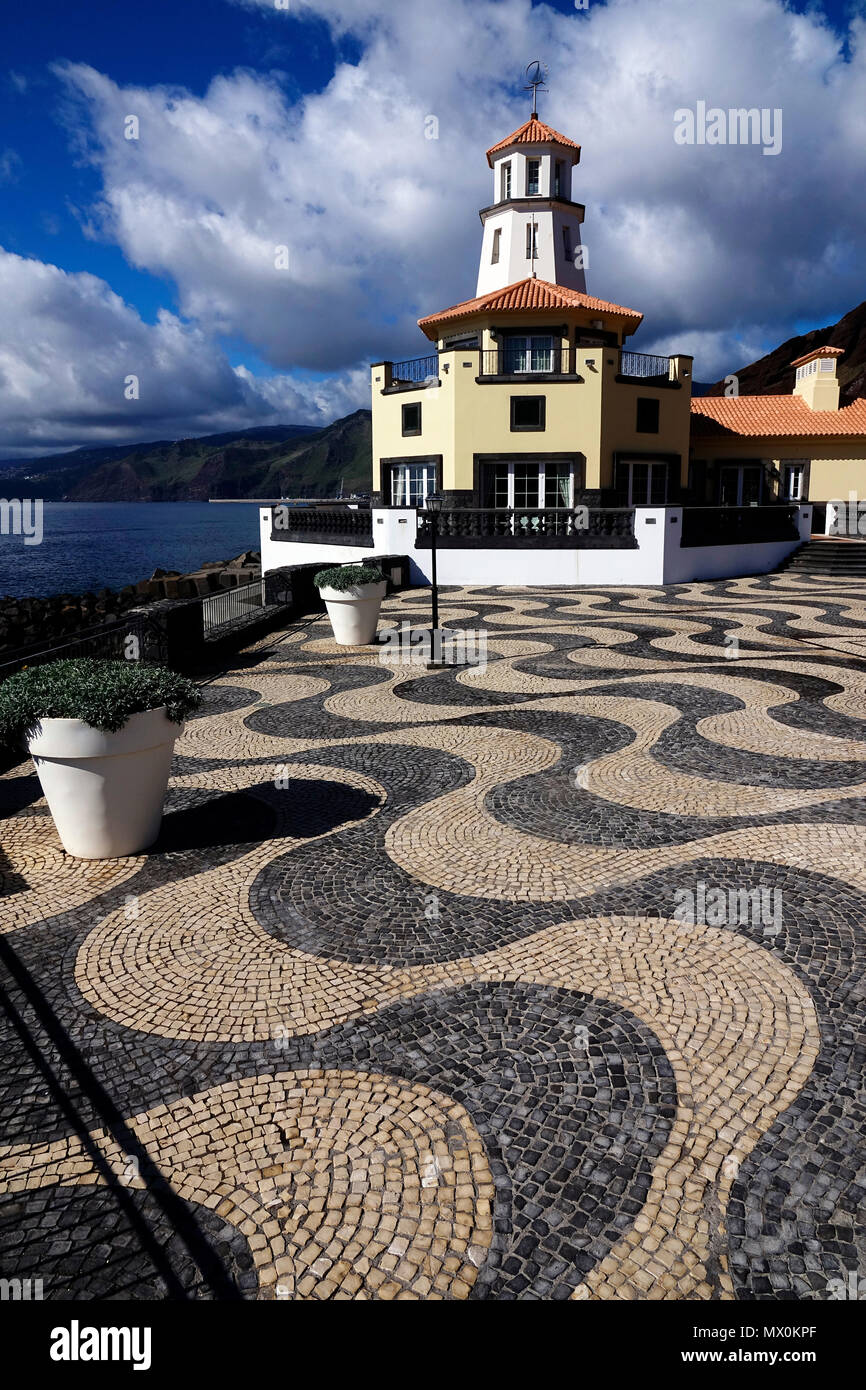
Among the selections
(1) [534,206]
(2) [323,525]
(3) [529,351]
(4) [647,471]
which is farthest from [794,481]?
(2) [323,525]

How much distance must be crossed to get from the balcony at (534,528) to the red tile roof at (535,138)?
853 inches

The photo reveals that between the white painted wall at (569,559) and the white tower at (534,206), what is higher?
the white tower at (534,206)

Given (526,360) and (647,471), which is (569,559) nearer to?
(647,471)

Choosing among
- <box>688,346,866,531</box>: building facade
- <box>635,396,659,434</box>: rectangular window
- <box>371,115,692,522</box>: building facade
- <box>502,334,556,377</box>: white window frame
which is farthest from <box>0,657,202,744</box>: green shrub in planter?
<box>688,346,866,531</box>: building facade

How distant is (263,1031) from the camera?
417cm

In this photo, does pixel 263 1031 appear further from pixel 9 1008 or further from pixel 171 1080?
pixel 9 1008

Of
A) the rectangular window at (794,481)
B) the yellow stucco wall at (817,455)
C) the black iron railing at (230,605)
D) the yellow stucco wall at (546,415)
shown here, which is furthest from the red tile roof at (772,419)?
the black iron railing at (230,605)

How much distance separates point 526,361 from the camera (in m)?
32.3

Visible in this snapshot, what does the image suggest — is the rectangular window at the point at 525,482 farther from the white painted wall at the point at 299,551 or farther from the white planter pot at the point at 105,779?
the white planter pot at the point at 105,779

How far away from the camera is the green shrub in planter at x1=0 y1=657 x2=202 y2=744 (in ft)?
19.0

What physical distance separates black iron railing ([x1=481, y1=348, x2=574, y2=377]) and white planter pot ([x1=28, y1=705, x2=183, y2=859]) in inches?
1118

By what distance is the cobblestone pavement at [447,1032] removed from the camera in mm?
2967

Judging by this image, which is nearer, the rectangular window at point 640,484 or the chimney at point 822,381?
the rectangular window at point 640,484
